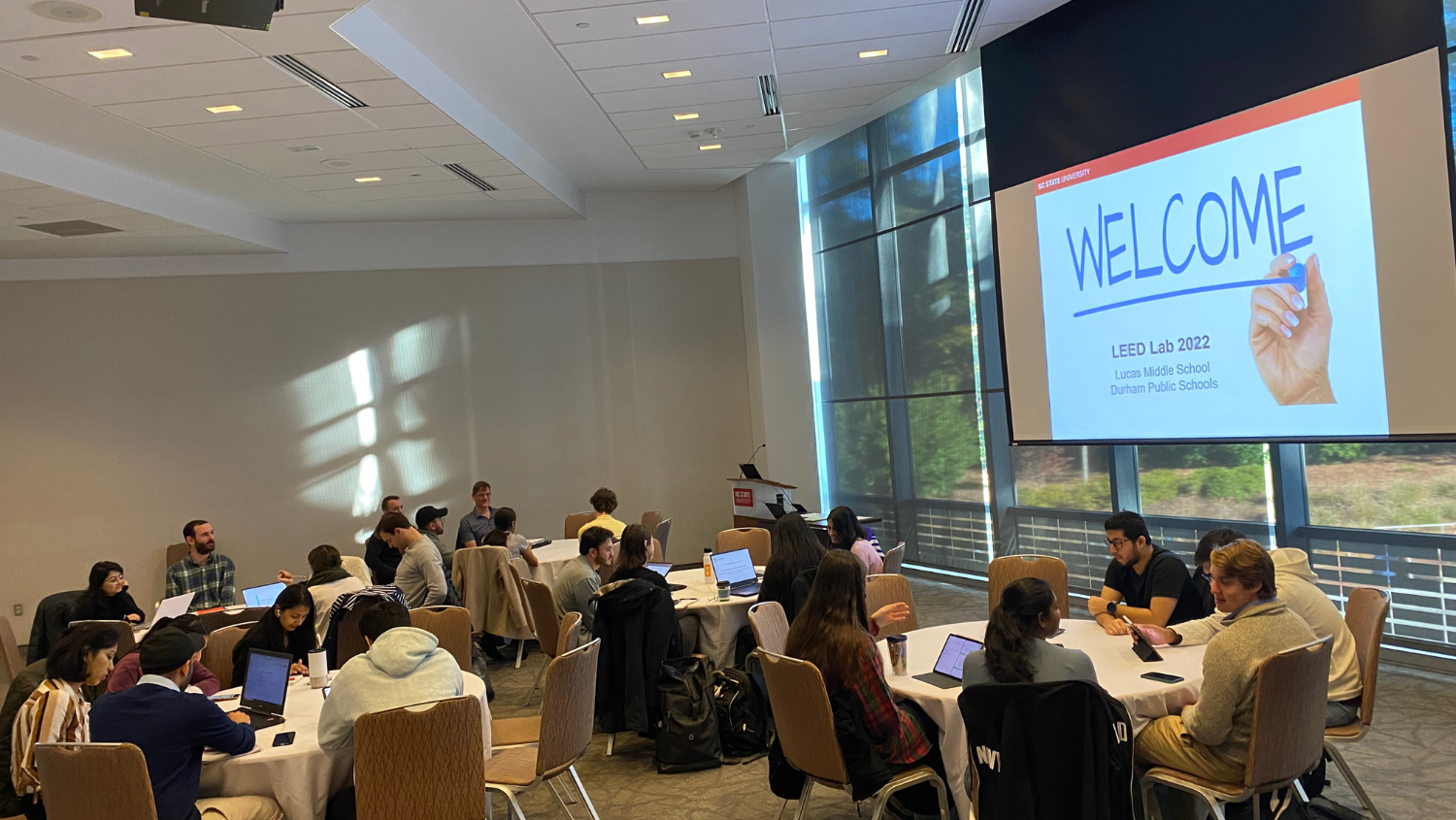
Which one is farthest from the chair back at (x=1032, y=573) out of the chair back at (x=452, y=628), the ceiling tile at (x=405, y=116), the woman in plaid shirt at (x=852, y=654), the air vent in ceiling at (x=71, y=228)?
the air vent in ceiling at (x=71, y=228)

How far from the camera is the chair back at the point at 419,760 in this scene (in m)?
3.24

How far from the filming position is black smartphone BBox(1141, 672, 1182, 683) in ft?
11.5

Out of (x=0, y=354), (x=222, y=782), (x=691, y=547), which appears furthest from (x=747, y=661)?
(x=0, y=354)

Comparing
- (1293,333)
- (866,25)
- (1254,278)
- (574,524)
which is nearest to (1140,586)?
(1293,333)

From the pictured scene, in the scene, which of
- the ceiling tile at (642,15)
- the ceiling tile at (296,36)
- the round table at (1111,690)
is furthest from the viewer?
the ceiling tile at (642,15)

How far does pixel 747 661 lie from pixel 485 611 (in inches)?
109

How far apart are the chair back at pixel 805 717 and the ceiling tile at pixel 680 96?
4.71 metres

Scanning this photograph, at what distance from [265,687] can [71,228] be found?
257 inches

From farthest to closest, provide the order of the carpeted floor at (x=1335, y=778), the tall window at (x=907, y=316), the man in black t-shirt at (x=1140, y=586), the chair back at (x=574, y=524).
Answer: the chair back at (x=574, y=524) → the tall window at (x=907, y=316) → the man in black t-shirt at (x=1140, y=586) → the carpeted floor at (x=1335, y=778)

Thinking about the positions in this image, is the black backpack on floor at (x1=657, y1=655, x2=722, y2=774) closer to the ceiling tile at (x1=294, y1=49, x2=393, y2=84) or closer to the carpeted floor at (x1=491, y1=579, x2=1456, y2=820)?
the carpeted floor at (x1=491, y1=579, x2=1456, y2=820)

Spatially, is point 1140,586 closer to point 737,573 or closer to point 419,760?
point 737,573

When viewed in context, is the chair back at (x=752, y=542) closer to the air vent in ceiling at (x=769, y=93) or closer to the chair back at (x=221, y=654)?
the air vent in ceiling at (x=769, y=93)

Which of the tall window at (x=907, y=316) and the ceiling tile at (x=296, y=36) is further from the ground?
the ceiling tile at (x=296, y=36)

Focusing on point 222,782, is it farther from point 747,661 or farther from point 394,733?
point 747,661
